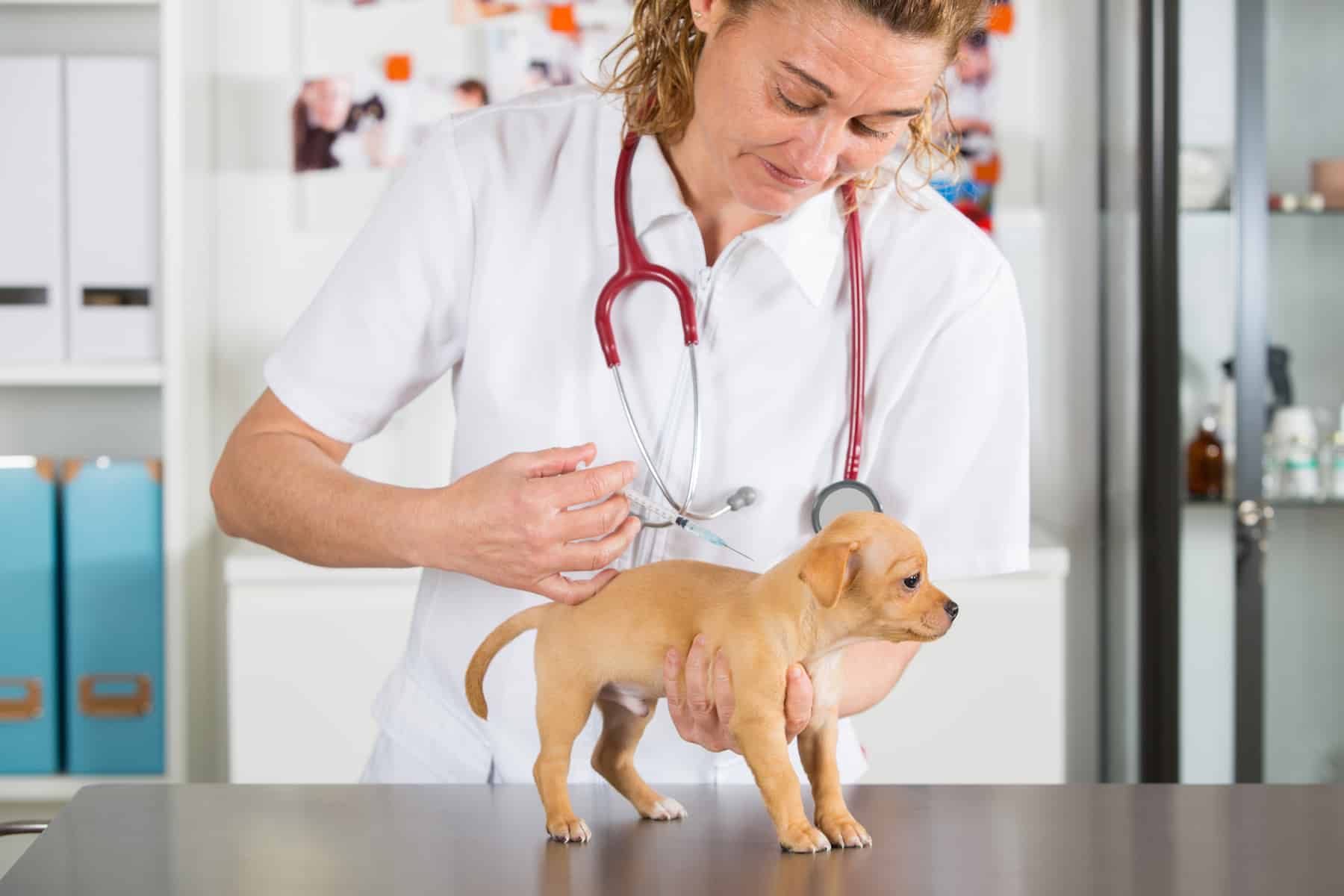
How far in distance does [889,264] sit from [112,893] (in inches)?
28.0

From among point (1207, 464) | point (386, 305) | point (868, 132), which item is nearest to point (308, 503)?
point (386, 305)

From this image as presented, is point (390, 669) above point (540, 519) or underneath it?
underneath

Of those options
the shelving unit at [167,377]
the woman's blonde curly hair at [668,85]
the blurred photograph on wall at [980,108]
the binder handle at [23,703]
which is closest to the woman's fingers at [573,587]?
the woman's blonde curly hair at [668,85]

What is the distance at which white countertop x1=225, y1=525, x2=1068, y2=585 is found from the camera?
1995 millimetres

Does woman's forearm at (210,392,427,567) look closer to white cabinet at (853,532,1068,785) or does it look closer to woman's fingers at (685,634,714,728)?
woman's fingers at (685,634,714,728)

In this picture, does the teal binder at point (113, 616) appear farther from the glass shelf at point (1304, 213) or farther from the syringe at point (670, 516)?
the glass shelf at point (1304, 213)

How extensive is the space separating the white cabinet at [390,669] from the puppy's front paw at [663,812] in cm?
122

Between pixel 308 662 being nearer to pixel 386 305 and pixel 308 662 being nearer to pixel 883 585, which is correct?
pixel 386 305

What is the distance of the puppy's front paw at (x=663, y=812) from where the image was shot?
0.85m

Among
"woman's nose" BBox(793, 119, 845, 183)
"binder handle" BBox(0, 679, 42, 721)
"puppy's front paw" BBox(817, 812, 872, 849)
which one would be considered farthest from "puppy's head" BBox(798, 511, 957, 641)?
"binder handle" BBox(0, 679, 42, 721)

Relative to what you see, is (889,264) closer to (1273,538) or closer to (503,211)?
(503,211)

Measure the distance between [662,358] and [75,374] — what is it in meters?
1.35

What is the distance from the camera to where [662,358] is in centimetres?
107

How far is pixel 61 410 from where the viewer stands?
7.64ft
